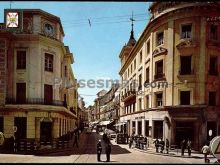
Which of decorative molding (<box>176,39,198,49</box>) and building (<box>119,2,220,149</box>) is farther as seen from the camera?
decorative molding (<box>176,39,198,49</box>)

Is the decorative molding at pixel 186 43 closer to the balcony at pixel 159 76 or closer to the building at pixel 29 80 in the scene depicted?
the balcony at pixel 159 76

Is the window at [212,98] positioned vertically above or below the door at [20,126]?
above

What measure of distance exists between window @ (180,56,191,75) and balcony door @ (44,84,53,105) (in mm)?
13861

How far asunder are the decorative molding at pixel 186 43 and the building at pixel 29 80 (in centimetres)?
1306

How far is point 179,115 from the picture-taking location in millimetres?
27922

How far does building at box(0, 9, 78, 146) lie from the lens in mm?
28516

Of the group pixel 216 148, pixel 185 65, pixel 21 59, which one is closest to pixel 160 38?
pixel 185 65

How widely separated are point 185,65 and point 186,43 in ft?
7.19

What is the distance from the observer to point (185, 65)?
2875cm

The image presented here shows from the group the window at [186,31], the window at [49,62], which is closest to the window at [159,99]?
the window at [186,31]

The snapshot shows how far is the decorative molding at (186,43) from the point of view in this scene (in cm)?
2797

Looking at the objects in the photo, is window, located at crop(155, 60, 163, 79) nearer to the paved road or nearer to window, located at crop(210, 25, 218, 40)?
window, located at crop(210, 25, 218, 40)

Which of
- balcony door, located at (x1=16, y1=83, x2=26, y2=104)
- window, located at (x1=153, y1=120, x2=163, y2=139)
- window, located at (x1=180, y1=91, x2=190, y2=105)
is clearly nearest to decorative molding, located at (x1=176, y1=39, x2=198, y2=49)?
window, located at (x1=180, y1=91, x2=190, y2=105)

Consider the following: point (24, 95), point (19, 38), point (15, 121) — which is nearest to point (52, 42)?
point (19, 38)
